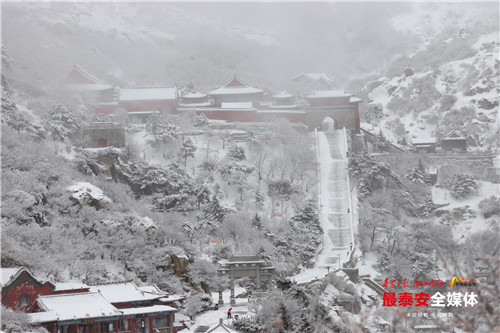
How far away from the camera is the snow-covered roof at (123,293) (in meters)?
27.9

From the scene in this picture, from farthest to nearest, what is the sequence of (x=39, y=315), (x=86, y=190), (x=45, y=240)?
(x=86, y=190)
(x=45, y=240)
(x=39, y=315)

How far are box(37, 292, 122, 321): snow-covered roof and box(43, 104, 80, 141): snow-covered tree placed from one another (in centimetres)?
2336

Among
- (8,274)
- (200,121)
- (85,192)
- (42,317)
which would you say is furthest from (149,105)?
(42,317)

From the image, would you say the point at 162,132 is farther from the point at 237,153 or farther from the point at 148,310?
the point at 148,310

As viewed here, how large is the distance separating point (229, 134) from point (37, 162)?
63.9 feet

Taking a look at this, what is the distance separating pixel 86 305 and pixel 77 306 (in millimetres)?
294

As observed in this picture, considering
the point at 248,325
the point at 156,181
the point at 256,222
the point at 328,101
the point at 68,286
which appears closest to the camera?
the point at 248,325

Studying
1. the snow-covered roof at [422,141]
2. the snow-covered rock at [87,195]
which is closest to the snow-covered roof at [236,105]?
the snow-covered roof at [422,141]

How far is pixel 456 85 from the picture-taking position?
77.2m

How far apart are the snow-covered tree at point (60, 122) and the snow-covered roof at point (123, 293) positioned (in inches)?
840

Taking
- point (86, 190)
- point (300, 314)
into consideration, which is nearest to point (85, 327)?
point (300, 314)

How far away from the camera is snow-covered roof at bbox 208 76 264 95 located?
65.9m

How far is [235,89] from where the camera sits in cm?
6675

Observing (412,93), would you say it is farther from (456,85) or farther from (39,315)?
(39,315)
